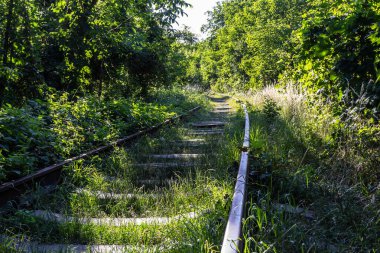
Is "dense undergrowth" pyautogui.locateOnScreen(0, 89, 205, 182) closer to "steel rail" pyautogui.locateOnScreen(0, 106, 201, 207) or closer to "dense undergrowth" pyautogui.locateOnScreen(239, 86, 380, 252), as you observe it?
"steel rail" pyautogui.locateOnScreen(0, 106, 201, 207)

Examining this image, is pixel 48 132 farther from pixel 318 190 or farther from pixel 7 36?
pixel 318 190

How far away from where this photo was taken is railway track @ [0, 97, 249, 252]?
2531mm

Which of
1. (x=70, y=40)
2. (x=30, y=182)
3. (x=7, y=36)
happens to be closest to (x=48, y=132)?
(x=30, y=182)

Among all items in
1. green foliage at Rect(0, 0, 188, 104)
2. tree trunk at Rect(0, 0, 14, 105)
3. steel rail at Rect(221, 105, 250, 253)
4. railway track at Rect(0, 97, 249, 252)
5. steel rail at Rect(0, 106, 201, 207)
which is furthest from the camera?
green foliage at Rect(0, 0, 188, 104)

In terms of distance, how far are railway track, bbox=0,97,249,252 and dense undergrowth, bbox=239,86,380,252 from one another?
232 millimetres

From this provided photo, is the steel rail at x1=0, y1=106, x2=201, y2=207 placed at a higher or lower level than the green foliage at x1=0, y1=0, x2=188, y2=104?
lower

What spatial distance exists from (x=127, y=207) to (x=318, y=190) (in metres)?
1.86

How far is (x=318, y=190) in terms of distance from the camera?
11.6 ft

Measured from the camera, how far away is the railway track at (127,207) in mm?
2531

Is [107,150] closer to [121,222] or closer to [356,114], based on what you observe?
[121,222]

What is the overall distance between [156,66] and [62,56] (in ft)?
19.4

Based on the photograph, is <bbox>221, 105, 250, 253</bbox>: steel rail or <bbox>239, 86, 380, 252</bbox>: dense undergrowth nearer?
<bbox>221, 105, 250, 253</bbox>: steel rail

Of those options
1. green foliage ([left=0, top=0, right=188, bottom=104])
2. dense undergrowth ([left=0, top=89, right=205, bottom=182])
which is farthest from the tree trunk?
dense undergrowth ([left=0, top=89, right=205, bottom=182])

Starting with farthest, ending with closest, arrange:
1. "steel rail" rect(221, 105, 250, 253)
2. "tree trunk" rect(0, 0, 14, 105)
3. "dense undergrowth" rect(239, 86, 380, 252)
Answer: "tree trunk" rect(0, 0, 14, 105) → "dense undergrowth" rect(239, 86, 380, 252) → "steel rail" rect(221, 105, 250, 253)
